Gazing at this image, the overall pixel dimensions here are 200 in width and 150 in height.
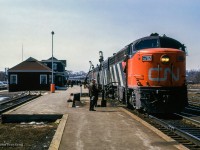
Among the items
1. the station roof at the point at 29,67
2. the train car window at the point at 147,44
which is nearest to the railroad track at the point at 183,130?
the train car window at the point at 147,44

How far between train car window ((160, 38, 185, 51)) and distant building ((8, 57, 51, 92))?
A: 3722 centimetres

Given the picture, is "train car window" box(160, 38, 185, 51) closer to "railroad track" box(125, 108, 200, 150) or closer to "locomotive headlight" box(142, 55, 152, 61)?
"locomotive headlight" box(142, 55, 152, 61)

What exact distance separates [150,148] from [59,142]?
2.38 meters

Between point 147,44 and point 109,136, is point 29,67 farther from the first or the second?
point 109,136

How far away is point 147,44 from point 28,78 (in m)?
37.6

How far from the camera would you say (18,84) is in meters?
49.8

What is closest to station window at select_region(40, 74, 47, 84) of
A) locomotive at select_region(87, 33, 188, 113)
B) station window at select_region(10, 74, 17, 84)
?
station window at select_region(10, 74, 17, 84)

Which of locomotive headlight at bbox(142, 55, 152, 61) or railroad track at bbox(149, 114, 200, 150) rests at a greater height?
locomotive headlight at bbox(142, 55, 152, 61)

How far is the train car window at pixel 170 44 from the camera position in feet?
48.7

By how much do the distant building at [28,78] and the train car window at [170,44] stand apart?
37219 mm

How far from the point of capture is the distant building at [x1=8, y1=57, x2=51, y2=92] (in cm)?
4981

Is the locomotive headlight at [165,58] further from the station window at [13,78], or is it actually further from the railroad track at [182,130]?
the station window at [13,78]

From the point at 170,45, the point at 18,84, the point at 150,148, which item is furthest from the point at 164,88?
the point at 18,84

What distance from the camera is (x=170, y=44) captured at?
49.1 feet
